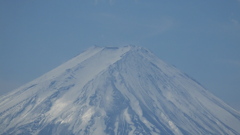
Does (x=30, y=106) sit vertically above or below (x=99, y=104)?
above

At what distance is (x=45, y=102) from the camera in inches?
4104

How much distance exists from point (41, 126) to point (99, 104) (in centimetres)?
1407

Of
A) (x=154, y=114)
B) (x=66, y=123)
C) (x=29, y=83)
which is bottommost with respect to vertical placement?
(x=154, y=114)

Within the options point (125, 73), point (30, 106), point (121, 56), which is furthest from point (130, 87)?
point (30, 106)

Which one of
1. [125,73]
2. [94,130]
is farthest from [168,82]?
[94,130]

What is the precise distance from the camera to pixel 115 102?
4001 inches

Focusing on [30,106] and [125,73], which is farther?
[125,73]

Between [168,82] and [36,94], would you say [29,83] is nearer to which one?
[36,94]

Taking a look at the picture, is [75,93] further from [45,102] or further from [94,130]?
[94,130]

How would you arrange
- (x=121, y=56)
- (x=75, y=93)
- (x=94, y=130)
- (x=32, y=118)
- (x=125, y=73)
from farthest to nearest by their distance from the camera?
(x=121, y=56), (x=125, y=73), (x=75, y=93), (x=32, y=118), (x=94, y=130)

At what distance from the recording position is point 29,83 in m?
124

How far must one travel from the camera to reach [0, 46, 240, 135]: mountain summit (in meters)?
94.9

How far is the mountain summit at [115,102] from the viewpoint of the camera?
9488cm

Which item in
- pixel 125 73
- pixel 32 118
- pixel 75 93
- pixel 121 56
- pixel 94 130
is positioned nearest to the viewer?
pixel 94 130
